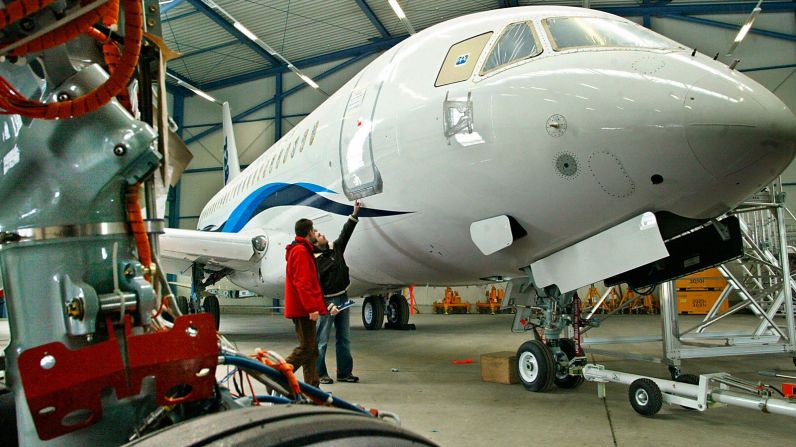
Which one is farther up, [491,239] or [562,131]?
[562,131]

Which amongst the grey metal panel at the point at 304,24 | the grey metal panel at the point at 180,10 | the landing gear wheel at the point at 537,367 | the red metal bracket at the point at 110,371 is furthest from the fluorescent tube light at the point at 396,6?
the red metal bracket at the point at 110,371

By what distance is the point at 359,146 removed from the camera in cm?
504

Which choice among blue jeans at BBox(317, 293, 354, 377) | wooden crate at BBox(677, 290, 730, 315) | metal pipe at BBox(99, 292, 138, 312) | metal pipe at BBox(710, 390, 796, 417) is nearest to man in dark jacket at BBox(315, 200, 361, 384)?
blue jeans at BBox(317, 293, 354, 377)

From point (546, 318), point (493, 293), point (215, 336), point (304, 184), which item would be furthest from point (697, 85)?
point (493, 293)

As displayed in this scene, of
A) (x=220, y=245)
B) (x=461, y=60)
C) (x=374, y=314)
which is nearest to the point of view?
(x=461, y=60)

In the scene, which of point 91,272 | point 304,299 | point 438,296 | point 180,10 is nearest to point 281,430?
point 91,272

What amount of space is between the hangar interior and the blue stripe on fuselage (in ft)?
3.46

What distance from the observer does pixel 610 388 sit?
4680mm

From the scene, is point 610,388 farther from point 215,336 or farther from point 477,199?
point 215,336

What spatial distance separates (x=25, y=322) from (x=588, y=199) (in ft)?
10.0

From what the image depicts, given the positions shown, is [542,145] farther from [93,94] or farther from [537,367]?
[93,94]

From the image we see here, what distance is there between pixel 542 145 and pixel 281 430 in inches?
116

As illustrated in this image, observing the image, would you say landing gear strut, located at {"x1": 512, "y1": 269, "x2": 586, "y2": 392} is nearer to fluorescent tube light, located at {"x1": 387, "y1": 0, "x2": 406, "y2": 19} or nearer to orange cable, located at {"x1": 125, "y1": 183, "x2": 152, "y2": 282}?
orange cable, located at {"x1": 125, "y1": 183, "x2": 152, "y2": 282}

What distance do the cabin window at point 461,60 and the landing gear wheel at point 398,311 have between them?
752cm
